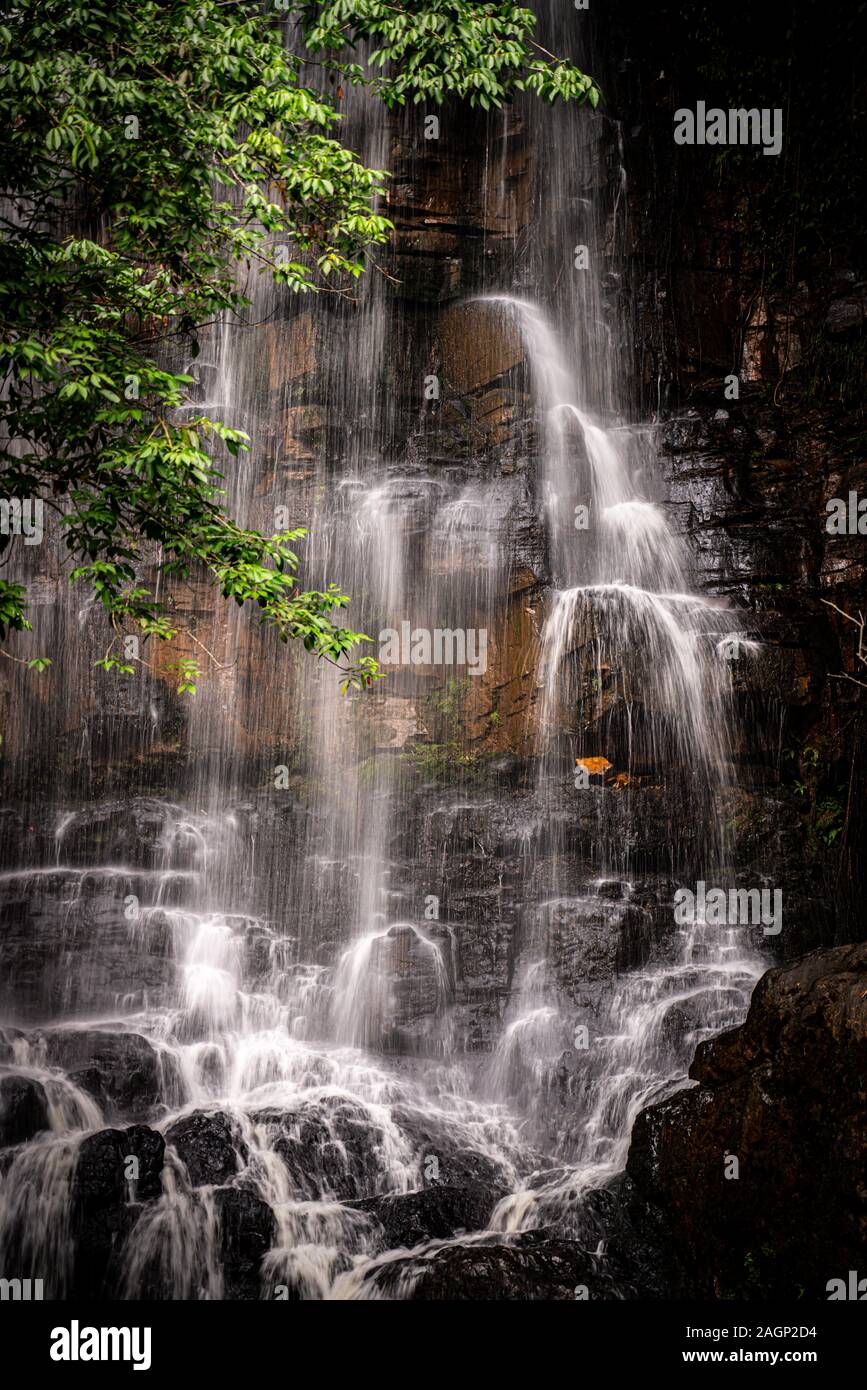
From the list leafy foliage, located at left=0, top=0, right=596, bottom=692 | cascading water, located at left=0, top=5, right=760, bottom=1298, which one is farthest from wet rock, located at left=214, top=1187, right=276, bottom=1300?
leafy foliage, located at left=0, top=0, right=596, bottom=692

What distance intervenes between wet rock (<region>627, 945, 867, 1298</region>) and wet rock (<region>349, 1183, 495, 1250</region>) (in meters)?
1.54

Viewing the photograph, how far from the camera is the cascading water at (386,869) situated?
321 inches

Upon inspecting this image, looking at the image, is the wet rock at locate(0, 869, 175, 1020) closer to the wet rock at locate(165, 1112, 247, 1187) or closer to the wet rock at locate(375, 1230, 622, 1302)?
the wet rock at locate(165, 1112, 247, 1187)

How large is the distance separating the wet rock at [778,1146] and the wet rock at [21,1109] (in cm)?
537

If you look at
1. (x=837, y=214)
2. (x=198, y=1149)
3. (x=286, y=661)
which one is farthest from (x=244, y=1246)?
(x=837, y=214)

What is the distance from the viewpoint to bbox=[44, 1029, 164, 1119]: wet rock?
944cm

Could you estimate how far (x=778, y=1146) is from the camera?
6.25 m

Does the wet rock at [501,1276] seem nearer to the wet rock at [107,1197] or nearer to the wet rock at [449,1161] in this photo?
the wet rock at [449,1161]

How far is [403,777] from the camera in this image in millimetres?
12484

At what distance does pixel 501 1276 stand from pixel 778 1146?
2002 mm

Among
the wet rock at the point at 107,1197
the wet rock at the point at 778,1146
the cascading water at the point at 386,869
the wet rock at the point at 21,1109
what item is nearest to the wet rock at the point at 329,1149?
the cascading water at the point at 386,869

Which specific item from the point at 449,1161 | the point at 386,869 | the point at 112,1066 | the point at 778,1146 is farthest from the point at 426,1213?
the point at 386,869
